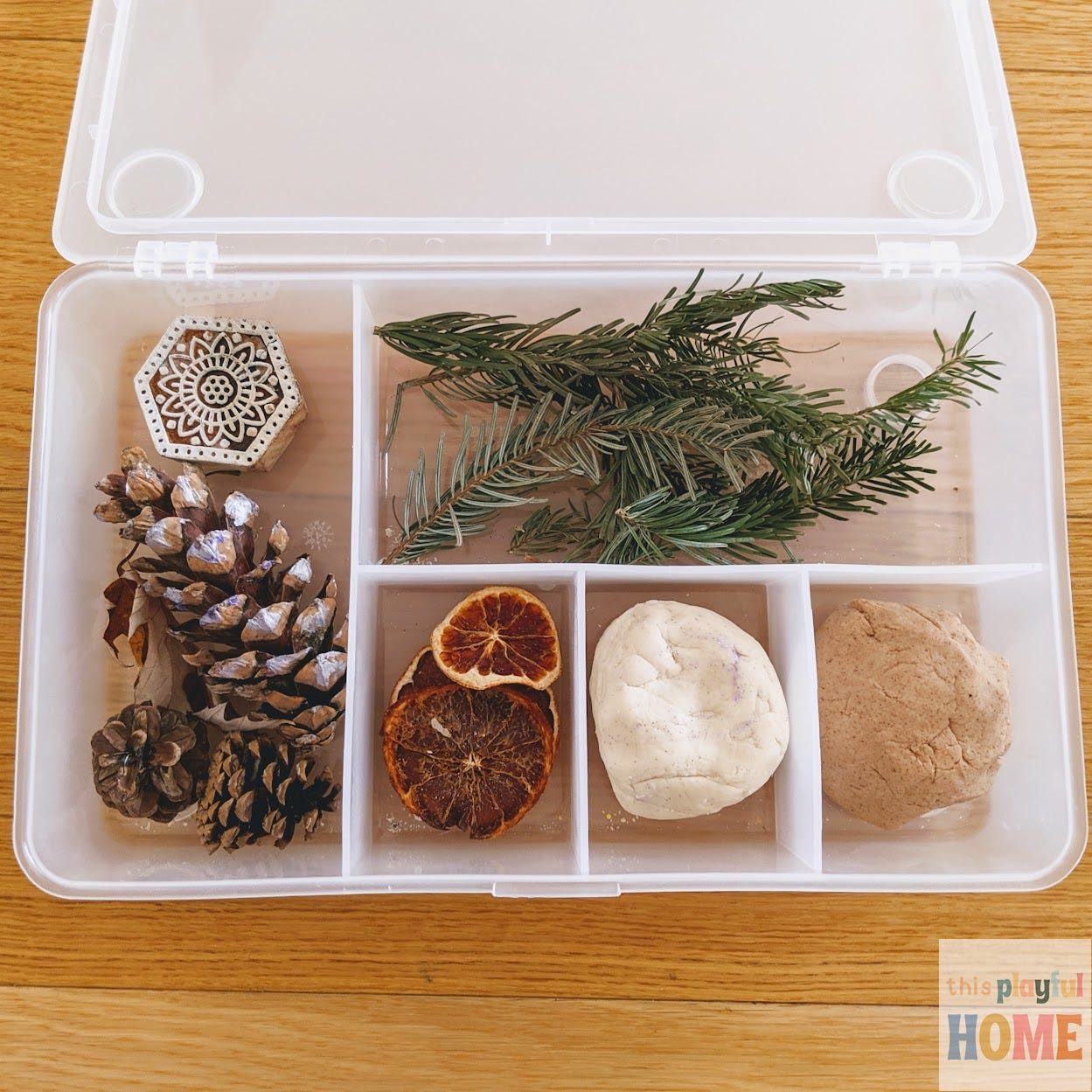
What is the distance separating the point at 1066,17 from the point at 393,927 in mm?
1131

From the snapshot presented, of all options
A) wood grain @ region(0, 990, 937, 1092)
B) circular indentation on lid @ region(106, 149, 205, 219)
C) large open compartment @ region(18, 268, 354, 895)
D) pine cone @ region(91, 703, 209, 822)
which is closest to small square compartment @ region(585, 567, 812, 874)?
wood grain @ region(0, 990, 937, 1092)

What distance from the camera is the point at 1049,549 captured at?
0.85 metres

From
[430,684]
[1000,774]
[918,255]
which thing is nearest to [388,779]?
[430,684]

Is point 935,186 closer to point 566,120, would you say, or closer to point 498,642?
point 566,120

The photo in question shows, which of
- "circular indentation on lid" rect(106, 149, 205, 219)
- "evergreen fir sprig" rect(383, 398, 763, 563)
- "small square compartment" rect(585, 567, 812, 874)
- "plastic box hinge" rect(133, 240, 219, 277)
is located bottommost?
"small square compartment" rect(585, 567, 812, 874)

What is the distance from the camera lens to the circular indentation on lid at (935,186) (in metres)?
0.87

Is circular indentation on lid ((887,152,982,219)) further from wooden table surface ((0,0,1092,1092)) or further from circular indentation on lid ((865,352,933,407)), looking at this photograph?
wooden table surface ((0,0,1092,1092))

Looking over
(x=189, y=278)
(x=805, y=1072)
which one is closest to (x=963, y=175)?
(x=189, y=278)

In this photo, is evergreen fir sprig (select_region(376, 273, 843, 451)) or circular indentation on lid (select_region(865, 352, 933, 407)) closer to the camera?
evergreen fir sprig (select_region(376, 273, 843, 451))

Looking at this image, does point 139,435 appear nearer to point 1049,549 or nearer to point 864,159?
point 864,159

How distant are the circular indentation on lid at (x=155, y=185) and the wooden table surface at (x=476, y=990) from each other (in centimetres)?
50

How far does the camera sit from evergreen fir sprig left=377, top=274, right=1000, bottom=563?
775 millimetres

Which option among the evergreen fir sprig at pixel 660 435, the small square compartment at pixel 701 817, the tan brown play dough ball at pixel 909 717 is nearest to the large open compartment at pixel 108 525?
the evergreen fir sprig at pixel 660 435

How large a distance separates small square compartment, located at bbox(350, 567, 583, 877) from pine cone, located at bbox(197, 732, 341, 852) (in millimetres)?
48
